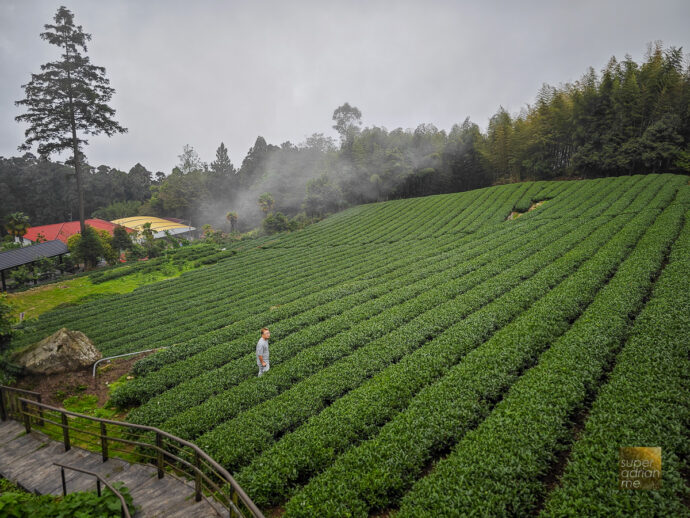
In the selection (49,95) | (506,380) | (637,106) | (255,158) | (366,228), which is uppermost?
(255,158)

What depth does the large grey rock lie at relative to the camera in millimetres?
12852

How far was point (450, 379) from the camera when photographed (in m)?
9.25

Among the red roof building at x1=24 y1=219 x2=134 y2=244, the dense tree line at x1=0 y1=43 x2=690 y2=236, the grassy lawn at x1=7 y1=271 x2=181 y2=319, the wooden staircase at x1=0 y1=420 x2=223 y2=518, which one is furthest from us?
the red roof building at x1=24 y1=219 x2=134 y2=244

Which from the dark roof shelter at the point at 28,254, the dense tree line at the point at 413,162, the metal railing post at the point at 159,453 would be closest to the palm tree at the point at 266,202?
the dense tree line at the point at 413,162

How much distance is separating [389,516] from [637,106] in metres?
58.5

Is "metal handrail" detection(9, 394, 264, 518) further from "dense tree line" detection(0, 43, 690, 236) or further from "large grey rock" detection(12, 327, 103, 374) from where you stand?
"dense tree line" detection(0, 43, 690, 236)

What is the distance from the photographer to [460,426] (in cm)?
754

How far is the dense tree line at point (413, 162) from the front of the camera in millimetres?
39844

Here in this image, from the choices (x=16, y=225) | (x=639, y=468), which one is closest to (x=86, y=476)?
(x=639, y=468)

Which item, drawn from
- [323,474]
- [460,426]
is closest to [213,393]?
[323,474]

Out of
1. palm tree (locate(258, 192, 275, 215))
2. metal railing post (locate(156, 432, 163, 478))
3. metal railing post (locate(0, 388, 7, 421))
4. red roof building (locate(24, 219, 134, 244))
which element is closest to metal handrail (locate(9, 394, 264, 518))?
metal railing post (locate(156, 432, 163, 478))

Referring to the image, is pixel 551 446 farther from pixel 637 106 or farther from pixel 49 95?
pixel 637 106

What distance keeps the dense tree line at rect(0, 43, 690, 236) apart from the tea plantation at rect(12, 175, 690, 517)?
2733 centimetres

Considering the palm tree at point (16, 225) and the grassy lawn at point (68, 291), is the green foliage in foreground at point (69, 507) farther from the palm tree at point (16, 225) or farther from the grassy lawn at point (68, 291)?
the palm tree at point (16, 225)
